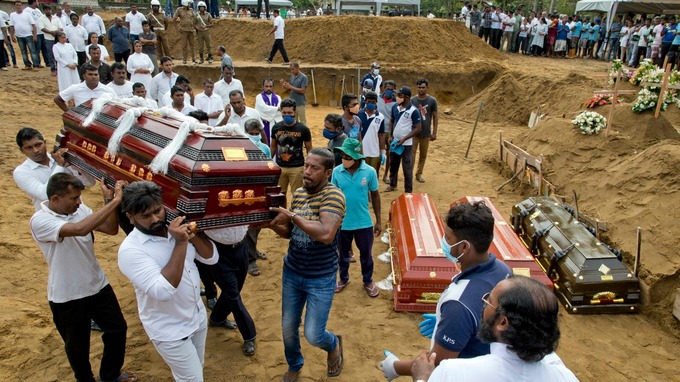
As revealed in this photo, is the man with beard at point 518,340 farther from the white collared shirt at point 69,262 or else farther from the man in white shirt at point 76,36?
the man in white shirt at point 76,36

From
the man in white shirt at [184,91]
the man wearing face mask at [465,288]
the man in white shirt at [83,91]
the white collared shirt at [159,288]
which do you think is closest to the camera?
the man wearing face mask at [465,288]

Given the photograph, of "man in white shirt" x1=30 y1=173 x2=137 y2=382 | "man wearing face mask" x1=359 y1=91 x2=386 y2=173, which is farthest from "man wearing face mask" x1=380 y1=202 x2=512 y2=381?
"man wearing face mask" x1=359 y1=91 x2=386 y2=173

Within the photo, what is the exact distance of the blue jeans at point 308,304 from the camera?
3137 millimetres

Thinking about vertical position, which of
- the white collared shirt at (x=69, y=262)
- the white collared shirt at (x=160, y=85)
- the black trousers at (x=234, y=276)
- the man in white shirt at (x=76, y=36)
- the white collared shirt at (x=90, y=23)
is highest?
the white collared shirt at (x=90, y=23)

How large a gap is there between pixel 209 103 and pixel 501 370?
20.5ft

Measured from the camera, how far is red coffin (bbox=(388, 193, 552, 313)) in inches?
178

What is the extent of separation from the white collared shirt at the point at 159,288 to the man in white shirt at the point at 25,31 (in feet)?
41.3

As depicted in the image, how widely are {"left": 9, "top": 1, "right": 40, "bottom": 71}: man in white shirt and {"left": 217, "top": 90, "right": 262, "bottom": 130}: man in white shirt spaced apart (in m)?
9.24

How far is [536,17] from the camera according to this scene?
64.6ft

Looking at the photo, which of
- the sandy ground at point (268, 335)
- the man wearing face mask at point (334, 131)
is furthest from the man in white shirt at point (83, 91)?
the man wearing face mask at point (334, 131)

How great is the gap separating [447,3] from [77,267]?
36097mm

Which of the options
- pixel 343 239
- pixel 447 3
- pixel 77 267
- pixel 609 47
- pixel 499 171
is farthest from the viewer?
pixel 447 3

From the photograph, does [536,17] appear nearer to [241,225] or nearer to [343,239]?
[343,239]

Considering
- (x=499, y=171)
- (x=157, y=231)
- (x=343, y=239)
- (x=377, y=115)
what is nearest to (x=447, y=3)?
(x=499, y=171)
